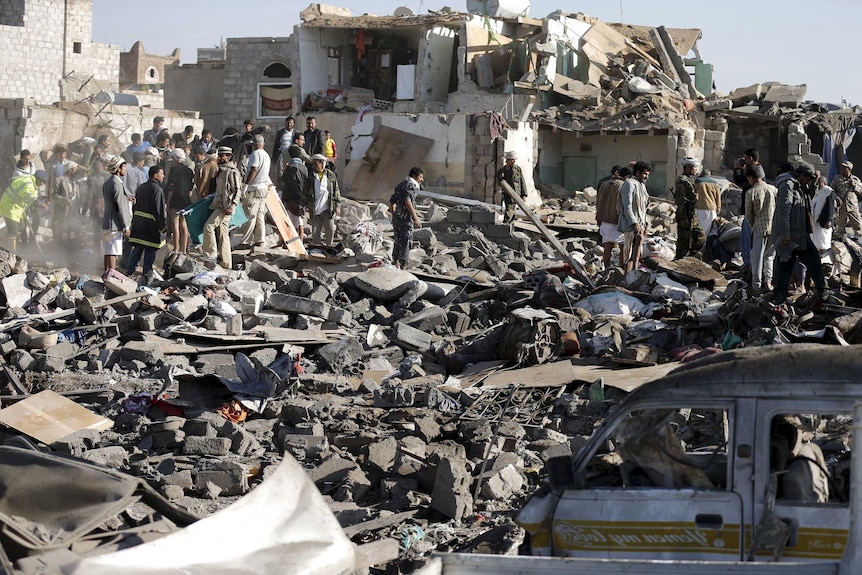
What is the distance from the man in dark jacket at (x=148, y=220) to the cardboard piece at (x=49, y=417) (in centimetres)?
463

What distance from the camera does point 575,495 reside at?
17.1 feet

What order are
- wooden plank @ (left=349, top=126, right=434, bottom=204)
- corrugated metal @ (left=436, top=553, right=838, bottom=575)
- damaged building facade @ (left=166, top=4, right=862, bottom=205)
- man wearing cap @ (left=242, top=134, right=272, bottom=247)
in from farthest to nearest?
1. damaged building facade @ (left=166, top=4, right=862, bottom=205)
2. wooden plank @ (left=349, top=126, right=434, bottom=204)
3. man wearing cap @ (left=242, top=134, right=272, bottom=247)
4. corrugated metal @ (left=436, top=553, right=838, bottom=575)

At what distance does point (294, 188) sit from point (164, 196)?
2.07m

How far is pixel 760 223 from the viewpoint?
12406 millimetres

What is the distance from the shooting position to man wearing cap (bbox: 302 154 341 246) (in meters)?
15.7

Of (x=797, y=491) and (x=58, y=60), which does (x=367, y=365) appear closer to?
(x=797, y=491)

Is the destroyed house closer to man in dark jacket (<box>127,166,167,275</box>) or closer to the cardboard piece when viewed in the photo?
man in dark jacket (<box>127,166,167,275</box>)

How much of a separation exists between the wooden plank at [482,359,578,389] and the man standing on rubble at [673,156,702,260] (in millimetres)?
5235

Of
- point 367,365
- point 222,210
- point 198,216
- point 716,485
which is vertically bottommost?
point 367,365

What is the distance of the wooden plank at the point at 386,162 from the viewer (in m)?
23.7

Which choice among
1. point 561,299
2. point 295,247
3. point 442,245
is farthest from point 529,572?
point 442,245

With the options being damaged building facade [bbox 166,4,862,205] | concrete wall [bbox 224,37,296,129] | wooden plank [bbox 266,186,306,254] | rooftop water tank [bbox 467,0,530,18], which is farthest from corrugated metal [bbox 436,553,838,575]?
rooftop water tank [bbox 467,0,530,18]

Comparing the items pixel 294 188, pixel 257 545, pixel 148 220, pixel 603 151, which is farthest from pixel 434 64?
pixel 257 545

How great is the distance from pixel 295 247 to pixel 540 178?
43.8ft
